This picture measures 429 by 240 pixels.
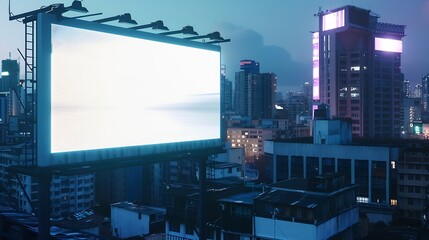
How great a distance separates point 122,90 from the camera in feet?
41.8

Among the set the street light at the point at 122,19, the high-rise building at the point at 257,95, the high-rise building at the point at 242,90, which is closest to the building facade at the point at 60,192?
the street light at the point at 122,19

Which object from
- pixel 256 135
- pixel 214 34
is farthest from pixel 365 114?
pixel 214 34

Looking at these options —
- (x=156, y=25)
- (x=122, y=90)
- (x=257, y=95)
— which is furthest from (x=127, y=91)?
(x=257, y=95)

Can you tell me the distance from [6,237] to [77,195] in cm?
3072

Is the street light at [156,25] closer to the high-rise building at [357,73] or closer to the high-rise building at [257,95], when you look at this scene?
the high-rise building at [357,73]

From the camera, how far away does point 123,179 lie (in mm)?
54031

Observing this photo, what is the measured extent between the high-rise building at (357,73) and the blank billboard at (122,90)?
72.1 m

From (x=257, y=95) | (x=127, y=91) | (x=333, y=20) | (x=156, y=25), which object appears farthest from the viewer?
(x=257, y=95)

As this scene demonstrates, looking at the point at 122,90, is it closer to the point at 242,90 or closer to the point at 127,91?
the point at 127,91

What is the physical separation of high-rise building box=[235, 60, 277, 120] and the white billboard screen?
394ft

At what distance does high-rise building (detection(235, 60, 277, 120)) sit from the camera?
454 ft

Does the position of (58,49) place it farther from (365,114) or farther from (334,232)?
(365,114)

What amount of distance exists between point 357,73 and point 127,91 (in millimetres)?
77125

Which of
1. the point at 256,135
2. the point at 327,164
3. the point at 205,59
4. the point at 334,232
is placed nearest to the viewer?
the point at 205,59
